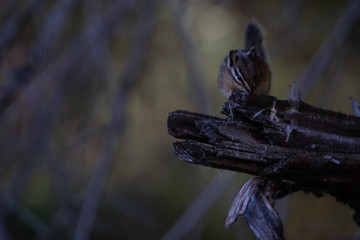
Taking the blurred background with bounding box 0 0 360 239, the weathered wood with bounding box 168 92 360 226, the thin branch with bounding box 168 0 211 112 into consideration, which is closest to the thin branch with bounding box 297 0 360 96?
the blurred background with bounding box 0 0 360 239

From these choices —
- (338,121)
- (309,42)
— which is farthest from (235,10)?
(338,121)

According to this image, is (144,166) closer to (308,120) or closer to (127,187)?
(127,187)

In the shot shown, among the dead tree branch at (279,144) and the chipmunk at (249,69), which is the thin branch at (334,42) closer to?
the chipmunk at (249,69)

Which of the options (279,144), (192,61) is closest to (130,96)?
(192,61)

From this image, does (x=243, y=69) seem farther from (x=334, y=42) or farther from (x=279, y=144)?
(x=334, y=42)

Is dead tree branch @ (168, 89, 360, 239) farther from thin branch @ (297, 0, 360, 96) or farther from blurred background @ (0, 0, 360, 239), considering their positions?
thin branch @ (297, 0, 360, 96)

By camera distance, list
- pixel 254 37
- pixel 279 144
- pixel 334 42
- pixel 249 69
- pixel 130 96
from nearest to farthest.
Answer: pixel 279 144 < pixel 249 69 < pixel 254 37 < pixel 334 42 < pixel 130 96

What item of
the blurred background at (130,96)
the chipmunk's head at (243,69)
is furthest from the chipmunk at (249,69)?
the blurred background at (130,96)
